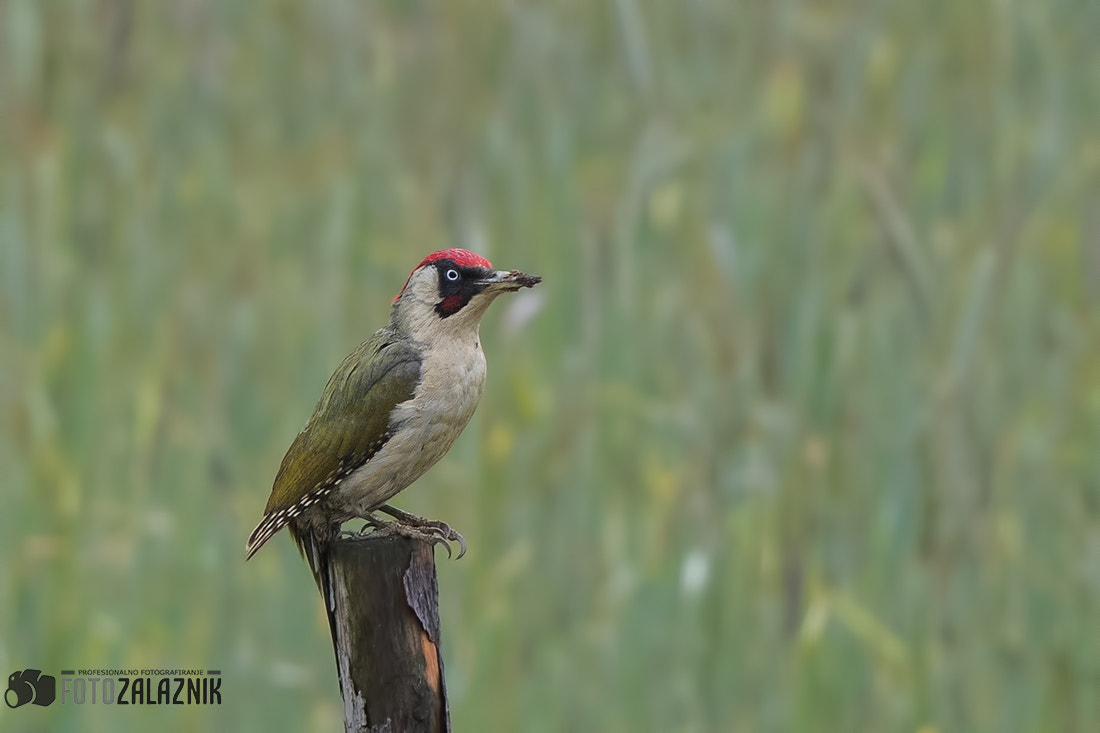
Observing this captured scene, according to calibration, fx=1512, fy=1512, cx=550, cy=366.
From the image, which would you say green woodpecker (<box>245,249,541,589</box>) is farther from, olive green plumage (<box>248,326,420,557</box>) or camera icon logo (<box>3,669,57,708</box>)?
camera icon logo (<box>3,669,57,708</box>)

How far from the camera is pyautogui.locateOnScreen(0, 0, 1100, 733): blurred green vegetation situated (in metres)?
5.56

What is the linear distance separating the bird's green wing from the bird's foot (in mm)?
185

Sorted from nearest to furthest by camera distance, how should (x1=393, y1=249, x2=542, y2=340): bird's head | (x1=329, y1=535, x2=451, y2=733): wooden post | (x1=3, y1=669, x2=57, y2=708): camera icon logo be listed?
(x1=329, y1=535, x2=451, y2=733): wooden post < (x1=393, y1=249, x2=542, y2=340): bird's head < (x1=3, y1=669, x2=57, y2=708): camera icon logo

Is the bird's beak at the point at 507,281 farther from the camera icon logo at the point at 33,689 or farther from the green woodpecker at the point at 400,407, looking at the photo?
the camera icon logo at the point at 33,689

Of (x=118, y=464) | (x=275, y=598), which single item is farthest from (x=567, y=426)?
(x=118, y=464)

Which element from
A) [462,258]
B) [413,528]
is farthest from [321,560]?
[462,258]

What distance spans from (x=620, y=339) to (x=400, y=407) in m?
1.94

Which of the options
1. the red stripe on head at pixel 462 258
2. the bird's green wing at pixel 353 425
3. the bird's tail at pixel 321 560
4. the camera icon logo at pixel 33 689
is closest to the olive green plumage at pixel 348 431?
the bird's green wing at pixel 353 425

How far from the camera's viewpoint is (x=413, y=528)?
13.8ft

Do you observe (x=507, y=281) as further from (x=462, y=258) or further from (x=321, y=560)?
(x=321, y=560)

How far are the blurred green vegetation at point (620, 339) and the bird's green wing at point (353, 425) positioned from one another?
4.58 feet

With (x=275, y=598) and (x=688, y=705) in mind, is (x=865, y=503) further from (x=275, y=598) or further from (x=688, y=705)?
(x=275, y=598)

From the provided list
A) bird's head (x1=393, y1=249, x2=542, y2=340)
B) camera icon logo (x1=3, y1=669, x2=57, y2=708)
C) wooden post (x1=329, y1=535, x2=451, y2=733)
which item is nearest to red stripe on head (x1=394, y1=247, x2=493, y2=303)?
bird's head (x1=393, y1=249, x2=542, y2=340)

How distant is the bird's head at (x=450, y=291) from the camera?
3994 mm
